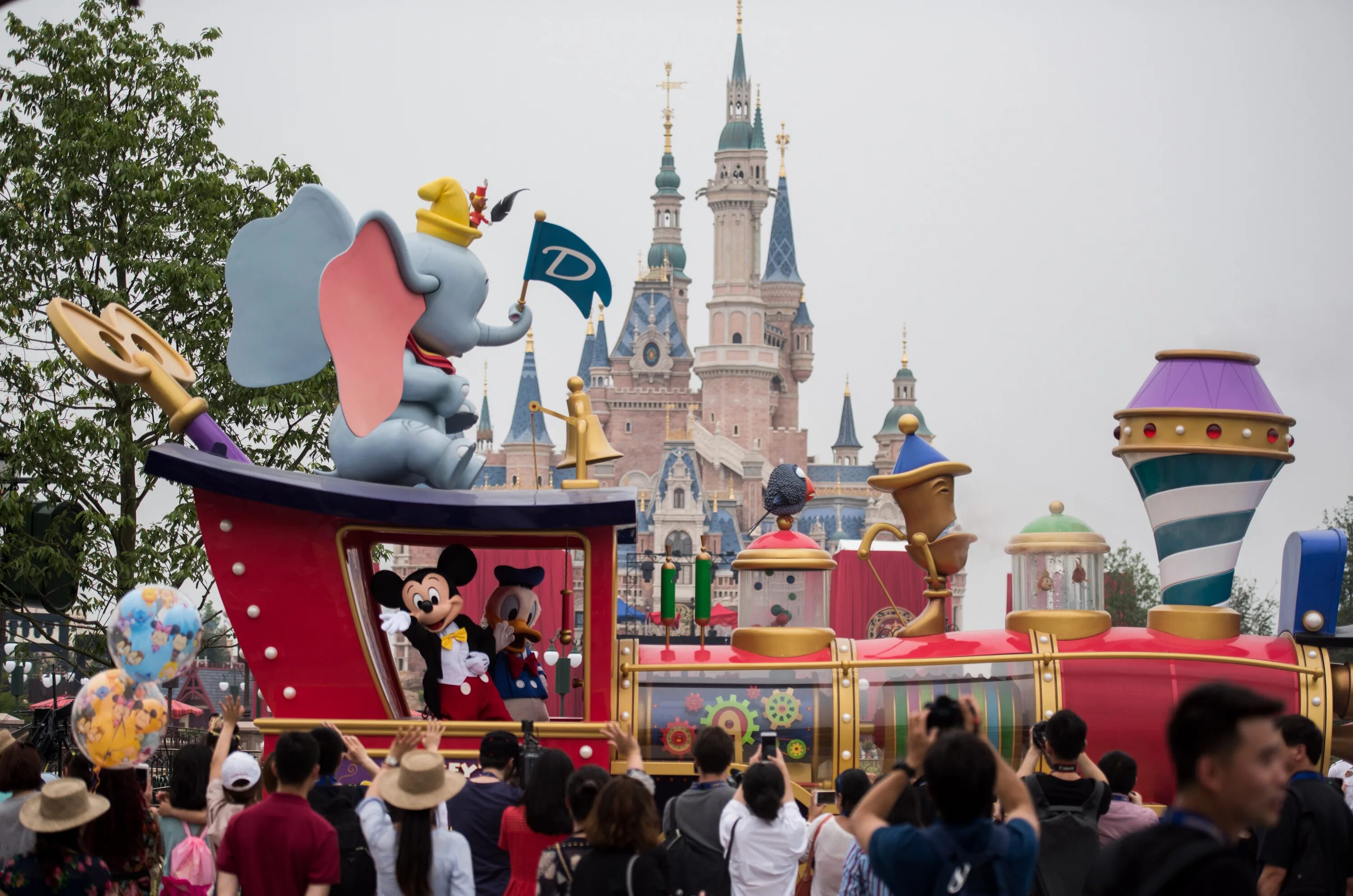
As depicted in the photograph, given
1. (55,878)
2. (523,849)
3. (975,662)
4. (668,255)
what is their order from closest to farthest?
(55,878) < (523,849) < (975,662) < (668,255)

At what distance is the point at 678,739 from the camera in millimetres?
8227

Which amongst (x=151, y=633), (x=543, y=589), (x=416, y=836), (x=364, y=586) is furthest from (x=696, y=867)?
(x=543, y=589)

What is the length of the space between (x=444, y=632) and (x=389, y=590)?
14.1 inches

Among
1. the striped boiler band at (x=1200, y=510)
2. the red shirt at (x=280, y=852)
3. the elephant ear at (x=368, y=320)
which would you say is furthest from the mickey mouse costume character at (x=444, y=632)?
the striped boiler band at (x=1200, y=510)

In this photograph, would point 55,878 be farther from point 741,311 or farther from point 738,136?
point 738,136

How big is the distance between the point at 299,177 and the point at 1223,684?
37.7 feet

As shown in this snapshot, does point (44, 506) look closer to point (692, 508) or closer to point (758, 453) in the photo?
point (692, 508)

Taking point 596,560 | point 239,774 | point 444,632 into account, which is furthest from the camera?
point 444,632

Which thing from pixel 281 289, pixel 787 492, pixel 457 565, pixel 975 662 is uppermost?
pixel 281 289

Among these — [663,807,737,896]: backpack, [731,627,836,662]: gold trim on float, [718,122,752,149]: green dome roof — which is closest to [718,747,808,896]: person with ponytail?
[663,807,737,896]: backpack

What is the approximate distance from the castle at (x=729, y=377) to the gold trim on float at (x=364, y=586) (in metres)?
66.6

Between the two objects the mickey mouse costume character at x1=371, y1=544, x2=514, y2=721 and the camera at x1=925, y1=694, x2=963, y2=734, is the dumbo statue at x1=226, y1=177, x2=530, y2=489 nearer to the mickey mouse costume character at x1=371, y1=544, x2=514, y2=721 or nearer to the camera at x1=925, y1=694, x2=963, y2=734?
the mickey mouse costume character at x1=371, y1=544, x2=514, y2=721

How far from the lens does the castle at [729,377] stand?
7925cm

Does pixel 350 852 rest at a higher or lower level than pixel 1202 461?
lower
